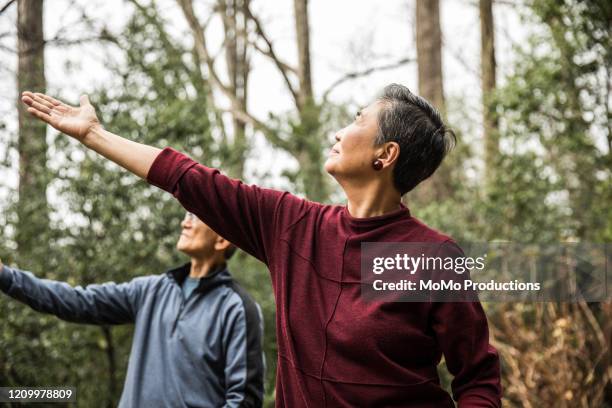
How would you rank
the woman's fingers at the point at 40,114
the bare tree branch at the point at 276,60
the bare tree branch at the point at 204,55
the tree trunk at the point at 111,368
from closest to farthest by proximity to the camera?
the woman's fingers at the point at 40,114, the tree trunk at the point at 111,368, the bare tree branch at the point at 276,60, the bare tree branch at the point at 204,55

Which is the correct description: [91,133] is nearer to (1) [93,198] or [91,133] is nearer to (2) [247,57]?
(1) [93,198]

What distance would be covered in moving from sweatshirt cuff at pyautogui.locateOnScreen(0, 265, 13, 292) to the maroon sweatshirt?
1179 mm

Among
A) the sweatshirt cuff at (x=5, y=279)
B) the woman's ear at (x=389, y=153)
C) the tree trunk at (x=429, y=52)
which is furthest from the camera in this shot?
the tree trunk at (x=429, y=52)

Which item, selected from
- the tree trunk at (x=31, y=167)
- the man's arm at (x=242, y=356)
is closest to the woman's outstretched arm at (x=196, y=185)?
the man's arm at (x=242, y=356)

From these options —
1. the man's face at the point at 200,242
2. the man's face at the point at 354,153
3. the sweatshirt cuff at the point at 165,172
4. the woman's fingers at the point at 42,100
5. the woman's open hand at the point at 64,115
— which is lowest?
the man's face at the point at 200,242

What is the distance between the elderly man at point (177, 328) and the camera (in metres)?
3.15

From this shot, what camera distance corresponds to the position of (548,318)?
6281 millimetres

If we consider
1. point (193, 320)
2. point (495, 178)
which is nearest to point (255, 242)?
point (193, 320)

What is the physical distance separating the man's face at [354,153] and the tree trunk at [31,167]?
317 centimetres

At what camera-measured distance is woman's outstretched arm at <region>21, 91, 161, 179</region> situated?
2.16m

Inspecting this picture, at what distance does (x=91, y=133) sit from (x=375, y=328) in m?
1.00

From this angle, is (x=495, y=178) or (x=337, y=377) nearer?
(x=337, y=377)

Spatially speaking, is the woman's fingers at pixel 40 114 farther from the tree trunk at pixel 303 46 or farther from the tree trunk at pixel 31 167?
the tree trunk at pixel 303 46

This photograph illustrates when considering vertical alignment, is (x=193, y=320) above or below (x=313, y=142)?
below
